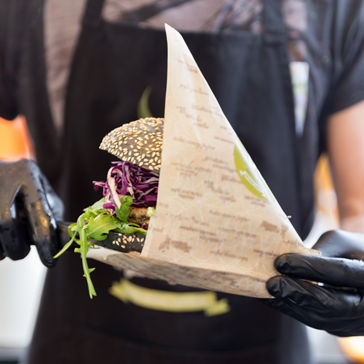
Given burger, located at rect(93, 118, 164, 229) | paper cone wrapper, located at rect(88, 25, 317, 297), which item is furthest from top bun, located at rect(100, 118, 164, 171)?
paper cone wrapper, located at rect(88, 25, 317, 297)

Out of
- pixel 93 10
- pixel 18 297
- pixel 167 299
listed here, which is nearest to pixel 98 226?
pixel 167 299

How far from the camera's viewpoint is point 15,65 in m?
1.17

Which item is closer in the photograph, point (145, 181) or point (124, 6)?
point (145, 181)

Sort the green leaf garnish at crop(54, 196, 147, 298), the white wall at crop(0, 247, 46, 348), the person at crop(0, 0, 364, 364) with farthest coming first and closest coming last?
the white wall at crop(0, 247, 46, 348), the person at crop(0, 0, 364, 364), the green leaf garnish at crop(54, 196, 147, 298)

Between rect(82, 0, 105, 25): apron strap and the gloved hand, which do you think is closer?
the gloved hand

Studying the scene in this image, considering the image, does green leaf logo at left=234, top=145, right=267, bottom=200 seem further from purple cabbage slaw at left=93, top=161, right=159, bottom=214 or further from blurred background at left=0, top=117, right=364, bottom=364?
blurred background at left=0, top=117, right=364, bottom=364

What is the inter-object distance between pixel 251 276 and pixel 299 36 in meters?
0.62

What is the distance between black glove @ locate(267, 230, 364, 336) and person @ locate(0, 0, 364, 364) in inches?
11.7

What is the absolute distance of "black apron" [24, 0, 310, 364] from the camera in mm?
1091

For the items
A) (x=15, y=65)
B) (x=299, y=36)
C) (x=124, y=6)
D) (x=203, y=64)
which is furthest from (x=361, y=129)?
(x=15, y=65)

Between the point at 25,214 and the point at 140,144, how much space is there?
25cm

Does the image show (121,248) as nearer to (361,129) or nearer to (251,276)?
(251,276)

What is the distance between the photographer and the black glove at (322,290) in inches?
27.6

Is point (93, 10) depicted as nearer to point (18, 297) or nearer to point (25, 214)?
point (25, 214)
